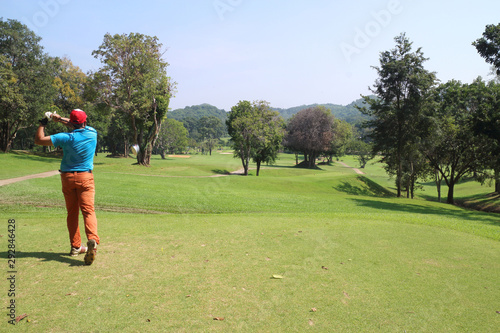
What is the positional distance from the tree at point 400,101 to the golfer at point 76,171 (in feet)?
106

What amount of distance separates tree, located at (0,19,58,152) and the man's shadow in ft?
141

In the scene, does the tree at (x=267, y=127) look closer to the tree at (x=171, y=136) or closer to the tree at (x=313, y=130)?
the tree at (x=313, y=130)

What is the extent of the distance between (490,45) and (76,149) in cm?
2952

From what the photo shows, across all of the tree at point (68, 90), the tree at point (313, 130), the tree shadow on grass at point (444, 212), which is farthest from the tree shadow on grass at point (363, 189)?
the tree at point (68, 90)

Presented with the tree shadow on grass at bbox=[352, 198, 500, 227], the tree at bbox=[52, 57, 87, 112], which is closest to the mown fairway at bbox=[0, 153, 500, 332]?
the tree shadow on grass at bbox=[352, 198, 500, 227]

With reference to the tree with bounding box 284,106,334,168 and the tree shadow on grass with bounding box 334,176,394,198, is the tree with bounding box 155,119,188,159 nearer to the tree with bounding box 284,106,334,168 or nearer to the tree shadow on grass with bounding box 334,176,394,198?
the tree with bounding box 284,106,334,168

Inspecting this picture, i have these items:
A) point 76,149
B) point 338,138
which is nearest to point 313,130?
point 338,138

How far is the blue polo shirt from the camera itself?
548 centimetres

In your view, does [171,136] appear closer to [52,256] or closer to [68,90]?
[68,90]

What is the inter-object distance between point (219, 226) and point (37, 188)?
13.1m

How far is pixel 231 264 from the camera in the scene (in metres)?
5.45

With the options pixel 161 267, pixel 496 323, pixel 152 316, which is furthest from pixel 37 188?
pixel 496 323

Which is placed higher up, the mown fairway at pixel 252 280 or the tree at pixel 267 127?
the tree at pixel 267 127

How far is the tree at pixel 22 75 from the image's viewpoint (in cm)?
3956
